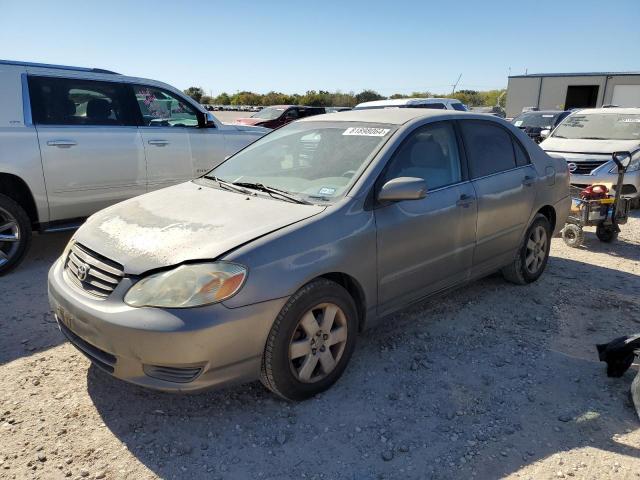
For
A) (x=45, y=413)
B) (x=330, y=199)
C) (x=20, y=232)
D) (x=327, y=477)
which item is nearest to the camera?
(x=327, y=477)

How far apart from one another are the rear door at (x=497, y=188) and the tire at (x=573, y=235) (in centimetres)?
200

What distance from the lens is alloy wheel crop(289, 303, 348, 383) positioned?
9.36 ft

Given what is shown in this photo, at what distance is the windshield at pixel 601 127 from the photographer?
8.93 m

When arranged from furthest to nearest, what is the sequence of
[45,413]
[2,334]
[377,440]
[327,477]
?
[2,334] < [45,413] < [377,440] < [327,477]

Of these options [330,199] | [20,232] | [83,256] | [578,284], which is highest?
[330,199]

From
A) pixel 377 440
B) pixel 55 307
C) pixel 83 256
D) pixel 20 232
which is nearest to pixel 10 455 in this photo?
pixel 55 307

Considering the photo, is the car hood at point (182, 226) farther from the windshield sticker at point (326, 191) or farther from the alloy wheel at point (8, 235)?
the alloy wheel at point (8, 235)

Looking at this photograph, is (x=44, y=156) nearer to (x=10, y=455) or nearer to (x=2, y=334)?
(x=2, y=334)

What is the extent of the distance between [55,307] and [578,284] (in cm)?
455

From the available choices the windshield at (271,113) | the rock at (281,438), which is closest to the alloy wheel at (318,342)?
the rock at (281,438)

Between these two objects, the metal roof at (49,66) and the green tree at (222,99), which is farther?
the green tree at (222,99)

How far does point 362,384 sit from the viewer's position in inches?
126

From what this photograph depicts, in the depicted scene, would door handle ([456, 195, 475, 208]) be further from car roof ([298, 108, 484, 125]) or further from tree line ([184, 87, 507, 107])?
tree line ([184, 87, 507, 107])

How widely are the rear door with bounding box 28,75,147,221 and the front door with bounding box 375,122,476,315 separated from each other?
3532 millimetres
